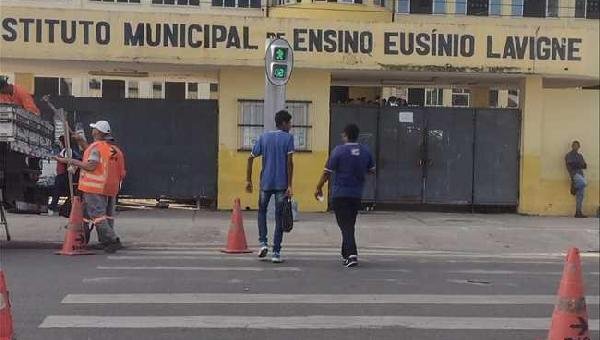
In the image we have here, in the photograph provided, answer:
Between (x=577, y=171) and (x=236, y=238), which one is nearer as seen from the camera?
(x=236, y=238)

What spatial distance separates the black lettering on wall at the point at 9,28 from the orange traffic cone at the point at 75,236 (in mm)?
6147

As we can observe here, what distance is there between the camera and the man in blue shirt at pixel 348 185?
379 inches

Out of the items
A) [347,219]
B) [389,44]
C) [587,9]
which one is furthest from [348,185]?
[587,9]

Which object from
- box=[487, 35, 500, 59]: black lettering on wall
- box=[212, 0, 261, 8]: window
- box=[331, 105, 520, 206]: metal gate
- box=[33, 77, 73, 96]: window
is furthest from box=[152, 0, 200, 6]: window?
box=[487, 35, 500, 59]: black lettering on wall

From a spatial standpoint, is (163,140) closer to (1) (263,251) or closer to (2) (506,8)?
(1) (263,251)

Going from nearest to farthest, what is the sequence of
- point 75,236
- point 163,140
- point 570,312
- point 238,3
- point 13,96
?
1. point 570,312
2. point 75,236
3. point 13,96
4. point 163,140
5. point 238,3

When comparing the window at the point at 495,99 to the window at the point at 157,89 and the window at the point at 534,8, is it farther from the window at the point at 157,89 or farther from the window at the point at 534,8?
the window at the point at 157,89

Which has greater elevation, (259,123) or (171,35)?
(171,35)

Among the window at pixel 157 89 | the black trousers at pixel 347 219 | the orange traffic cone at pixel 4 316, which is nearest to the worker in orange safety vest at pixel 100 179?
the black trousers at pixel 347 219

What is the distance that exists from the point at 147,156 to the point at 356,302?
932cm

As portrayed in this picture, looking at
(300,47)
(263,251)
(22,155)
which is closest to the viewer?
(263,251)

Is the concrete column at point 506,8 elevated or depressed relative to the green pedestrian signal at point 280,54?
elevated

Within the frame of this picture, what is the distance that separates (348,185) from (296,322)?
3.34 meters

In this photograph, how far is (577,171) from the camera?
16.0 meters
